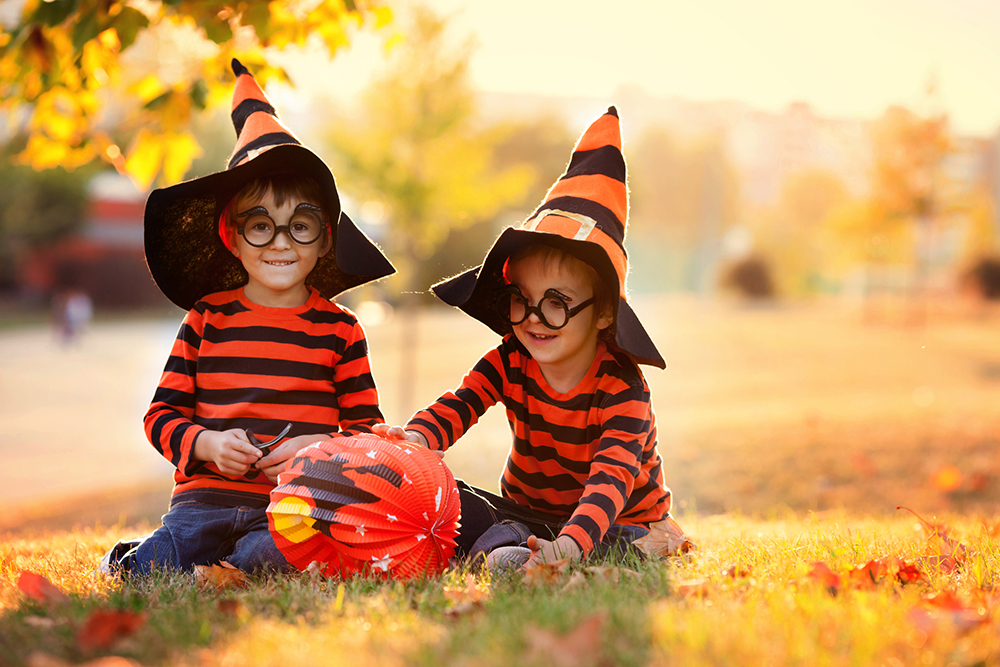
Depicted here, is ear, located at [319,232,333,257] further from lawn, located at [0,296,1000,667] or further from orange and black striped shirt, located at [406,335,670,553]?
lawn, located at [0,296,1000,667]

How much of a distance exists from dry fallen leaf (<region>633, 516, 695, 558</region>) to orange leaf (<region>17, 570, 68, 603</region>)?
210cm

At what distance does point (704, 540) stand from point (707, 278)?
42.3 metres

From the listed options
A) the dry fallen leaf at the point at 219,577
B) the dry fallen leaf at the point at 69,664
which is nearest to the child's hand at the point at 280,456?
the dry fallen leaf at the point at 219,577

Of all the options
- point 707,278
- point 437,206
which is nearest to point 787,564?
point 437,206

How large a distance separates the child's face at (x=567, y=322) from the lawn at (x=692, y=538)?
85 cm

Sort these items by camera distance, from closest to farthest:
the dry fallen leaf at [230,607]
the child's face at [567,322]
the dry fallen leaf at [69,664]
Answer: the dry fallen leaf at [69,664], the dry fallen leaf at [230,607], the child's face at [567,322]

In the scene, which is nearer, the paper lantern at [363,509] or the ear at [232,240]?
the paper lantern at [363,509]

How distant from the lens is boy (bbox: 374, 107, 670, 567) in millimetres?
3242

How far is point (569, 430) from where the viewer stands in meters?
3.50

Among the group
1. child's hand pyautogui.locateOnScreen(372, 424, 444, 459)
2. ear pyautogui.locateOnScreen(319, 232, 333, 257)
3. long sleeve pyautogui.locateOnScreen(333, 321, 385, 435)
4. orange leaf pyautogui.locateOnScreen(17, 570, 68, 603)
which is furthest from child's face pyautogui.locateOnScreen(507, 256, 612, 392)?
orange leaf pyautogui.locateOnScreen(17, 570, 68, 603)

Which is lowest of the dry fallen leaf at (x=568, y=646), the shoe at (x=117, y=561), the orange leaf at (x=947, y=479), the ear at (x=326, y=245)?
the orange leaf at (x=947, y=479)

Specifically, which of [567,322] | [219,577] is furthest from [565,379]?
[219,577]

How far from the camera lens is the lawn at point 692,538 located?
213 cm

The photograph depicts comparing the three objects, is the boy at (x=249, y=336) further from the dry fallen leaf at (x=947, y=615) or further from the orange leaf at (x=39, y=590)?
the dry fallen leaf at (x=947, y=615)
